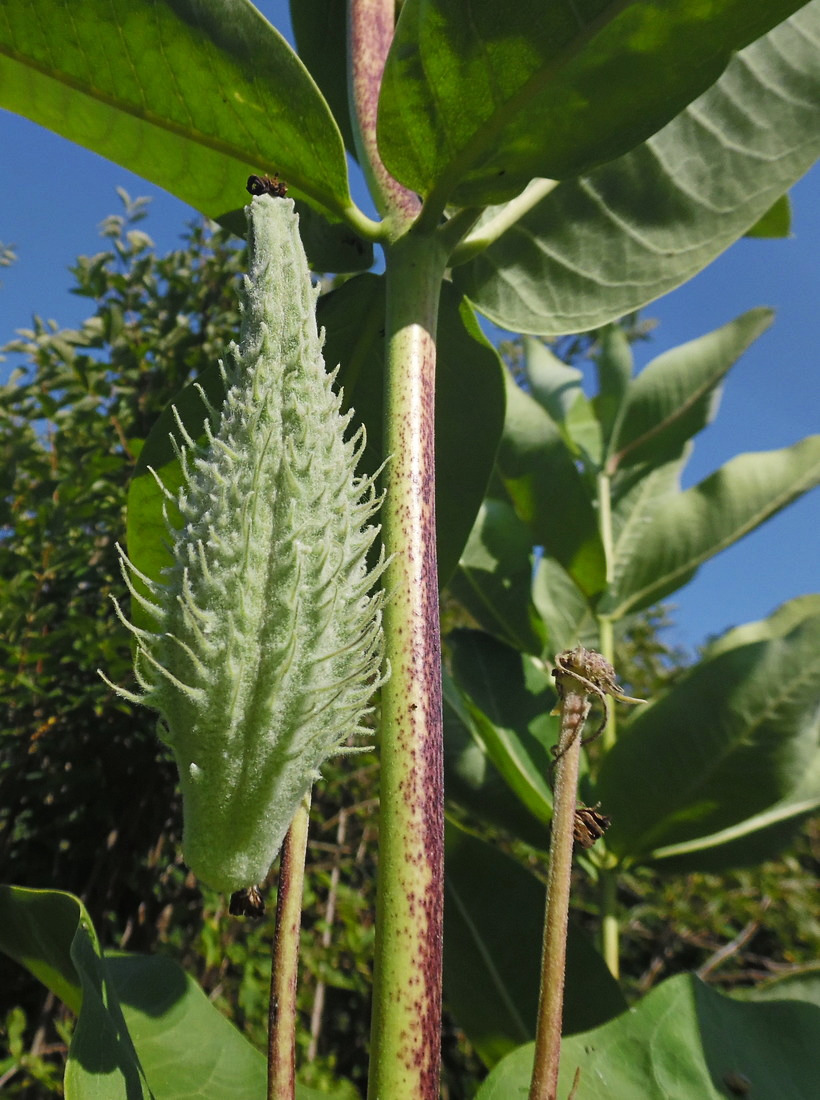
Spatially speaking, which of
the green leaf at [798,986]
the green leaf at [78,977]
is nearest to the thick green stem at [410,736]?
the green leaf at [78,977]

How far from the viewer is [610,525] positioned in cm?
231

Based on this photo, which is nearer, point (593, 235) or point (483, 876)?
point (593, 235)

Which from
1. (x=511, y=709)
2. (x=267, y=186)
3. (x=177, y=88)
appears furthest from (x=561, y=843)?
(x=511, y=709)

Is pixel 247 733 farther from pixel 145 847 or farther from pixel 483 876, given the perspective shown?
pixel 145 847

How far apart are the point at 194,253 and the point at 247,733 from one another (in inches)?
129

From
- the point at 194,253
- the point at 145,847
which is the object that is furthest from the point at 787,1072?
the point at 194,253

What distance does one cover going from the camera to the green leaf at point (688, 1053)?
3.06ft

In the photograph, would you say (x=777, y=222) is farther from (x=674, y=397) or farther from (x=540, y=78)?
(x=540, y=78)

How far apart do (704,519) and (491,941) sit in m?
1.17

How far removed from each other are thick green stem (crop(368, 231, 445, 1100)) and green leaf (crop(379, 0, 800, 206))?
0.14 metres

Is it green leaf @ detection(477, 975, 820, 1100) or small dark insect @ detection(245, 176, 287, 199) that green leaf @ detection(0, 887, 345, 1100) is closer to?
green leaf @ detection(477, 975, 820, 1100)

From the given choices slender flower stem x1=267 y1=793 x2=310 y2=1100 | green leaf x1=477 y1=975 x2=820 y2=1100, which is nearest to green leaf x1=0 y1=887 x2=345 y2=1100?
slender flower stem x1=267 y1=793 x2=310 y2=1100

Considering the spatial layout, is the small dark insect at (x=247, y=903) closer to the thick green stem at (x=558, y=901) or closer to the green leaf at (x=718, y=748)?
the thick green stem at (x=558, y=901)

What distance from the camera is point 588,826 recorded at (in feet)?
2.92
